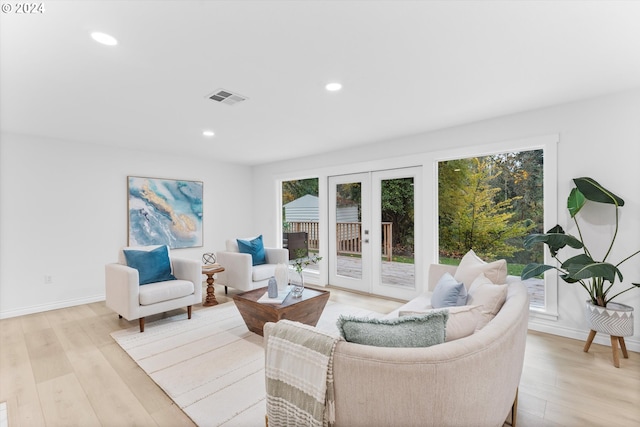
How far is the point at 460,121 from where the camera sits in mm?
3457

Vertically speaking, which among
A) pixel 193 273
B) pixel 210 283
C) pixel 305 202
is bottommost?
pixel 210 283

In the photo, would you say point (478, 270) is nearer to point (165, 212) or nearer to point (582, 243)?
point (582, 243)

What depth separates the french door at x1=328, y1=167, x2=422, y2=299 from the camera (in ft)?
13.7

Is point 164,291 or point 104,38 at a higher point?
point 104,38

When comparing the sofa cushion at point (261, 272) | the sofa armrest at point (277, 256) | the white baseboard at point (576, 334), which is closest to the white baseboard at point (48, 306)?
the sofa cushion at point (261, 272)

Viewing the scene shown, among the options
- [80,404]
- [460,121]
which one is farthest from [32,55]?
[460,121]

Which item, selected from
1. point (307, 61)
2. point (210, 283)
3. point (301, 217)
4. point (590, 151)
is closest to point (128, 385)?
point (210, 283)

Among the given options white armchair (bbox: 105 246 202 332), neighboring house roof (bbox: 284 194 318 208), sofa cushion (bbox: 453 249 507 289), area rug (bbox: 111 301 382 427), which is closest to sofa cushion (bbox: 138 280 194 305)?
white armchair (bbox: 105 246 202 332)

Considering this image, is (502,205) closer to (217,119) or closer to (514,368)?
(514,368)

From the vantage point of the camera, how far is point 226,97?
272 cm

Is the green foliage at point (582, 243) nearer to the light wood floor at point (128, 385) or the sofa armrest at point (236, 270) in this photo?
the light wood floor at point (128, 385)

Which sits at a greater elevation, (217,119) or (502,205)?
(217,119)

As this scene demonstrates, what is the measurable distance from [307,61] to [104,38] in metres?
1.23

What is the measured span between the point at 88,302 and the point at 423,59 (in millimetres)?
5120
